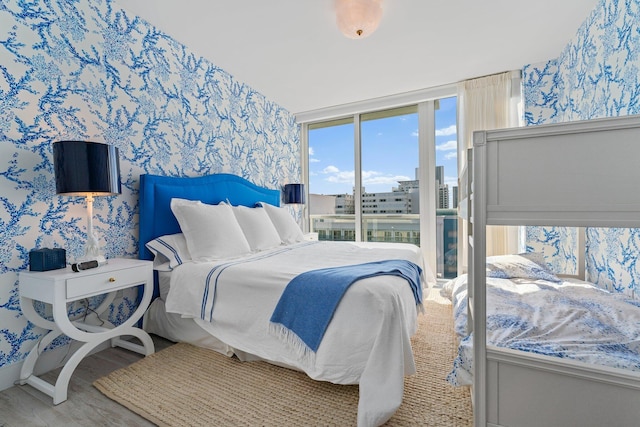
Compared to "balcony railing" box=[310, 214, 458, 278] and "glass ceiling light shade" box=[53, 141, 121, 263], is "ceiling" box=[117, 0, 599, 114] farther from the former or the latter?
"balcony railing" box=[310, 214, 458, 278]

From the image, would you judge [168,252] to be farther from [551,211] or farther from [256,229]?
[551,211]

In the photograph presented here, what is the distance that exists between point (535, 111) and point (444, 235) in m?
1.77

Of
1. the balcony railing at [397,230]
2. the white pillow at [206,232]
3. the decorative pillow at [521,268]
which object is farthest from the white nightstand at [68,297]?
the balcony railing at [397,230]

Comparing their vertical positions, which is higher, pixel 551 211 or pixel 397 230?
pixel 551 211

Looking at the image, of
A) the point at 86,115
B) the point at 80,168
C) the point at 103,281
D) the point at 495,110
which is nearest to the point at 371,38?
the point at 495,110

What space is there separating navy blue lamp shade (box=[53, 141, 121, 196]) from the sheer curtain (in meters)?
3.37

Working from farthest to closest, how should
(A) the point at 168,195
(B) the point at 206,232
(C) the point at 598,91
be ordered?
(A) the point at 168,195 → (B) the point at 206,232 → (C) the point at 598,91

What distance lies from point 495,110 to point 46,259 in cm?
432

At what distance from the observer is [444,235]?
388 centimetres

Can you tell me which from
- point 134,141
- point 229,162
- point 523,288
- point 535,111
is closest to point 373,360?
point 523,288

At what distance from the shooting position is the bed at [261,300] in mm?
1360

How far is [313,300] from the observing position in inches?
60.9

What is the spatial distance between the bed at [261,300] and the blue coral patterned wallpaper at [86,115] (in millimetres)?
244

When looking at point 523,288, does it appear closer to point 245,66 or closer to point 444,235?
point 444,235
